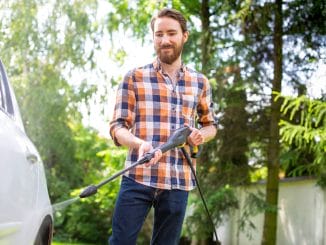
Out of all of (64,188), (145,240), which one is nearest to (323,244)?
(145,240)

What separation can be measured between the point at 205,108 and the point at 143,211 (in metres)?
0.58

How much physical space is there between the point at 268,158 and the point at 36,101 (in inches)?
285

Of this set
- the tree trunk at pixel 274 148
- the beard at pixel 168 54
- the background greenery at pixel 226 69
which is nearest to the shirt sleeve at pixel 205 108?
the beard at pixel 168 54

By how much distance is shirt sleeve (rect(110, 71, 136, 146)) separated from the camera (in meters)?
2.68

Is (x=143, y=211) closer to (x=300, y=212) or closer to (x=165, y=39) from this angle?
(x=165, y=39)

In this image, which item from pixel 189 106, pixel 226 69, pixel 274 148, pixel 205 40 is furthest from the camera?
pixel 205 40

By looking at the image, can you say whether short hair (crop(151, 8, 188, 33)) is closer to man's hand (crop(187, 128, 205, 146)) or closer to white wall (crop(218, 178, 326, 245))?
man's hand (crop(187, 128, 205, 146))

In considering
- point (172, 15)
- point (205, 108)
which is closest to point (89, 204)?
point (205, 108)

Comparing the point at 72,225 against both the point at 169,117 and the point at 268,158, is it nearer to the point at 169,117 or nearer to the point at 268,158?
the point at 268,158

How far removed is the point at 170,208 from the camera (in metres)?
2.64

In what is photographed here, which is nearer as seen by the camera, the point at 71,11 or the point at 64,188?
the point at 71,11

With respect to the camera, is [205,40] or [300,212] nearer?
[205,40]

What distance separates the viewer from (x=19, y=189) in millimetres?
1976

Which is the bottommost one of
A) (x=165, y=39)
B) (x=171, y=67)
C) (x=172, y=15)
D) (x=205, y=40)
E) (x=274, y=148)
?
(x=274, y=148)
